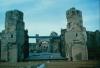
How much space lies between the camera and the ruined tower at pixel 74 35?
23559 mm

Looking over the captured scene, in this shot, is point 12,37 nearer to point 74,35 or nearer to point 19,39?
point 19,39

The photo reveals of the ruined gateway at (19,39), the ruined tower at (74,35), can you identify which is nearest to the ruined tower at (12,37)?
the ruined gateway at (19,39)

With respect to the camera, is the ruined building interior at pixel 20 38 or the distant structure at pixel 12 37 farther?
the distant structure at pixel 12 37

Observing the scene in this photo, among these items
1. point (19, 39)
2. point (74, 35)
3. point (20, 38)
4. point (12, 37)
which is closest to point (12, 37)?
point (12, 37)

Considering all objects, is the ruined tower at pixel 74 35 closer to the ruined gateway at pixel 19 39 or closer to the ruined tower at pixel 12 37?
the ruined gateway at pixel 19 39

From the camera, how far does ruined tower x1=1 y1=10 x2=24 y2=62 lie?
23516 millimetres

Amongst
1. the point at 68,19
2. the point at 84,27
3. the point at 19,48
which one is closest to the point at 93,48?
the point at 84,27

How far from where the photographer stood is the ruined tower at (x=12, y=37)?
23516 millimetres

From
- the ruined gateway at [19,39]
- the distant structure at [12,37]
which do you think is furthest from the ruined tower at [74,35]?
the distant structure at [12,37]

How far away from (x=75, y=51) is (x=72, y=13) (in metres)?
5.01

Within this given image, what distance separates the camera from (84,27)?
2502cm

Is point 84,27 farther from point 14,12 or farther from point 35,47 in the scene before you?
point 35,47

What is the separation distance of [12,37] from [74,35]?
8.18 meters

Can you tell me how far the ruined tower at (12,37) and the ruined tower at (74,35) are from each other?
6.46 meters
